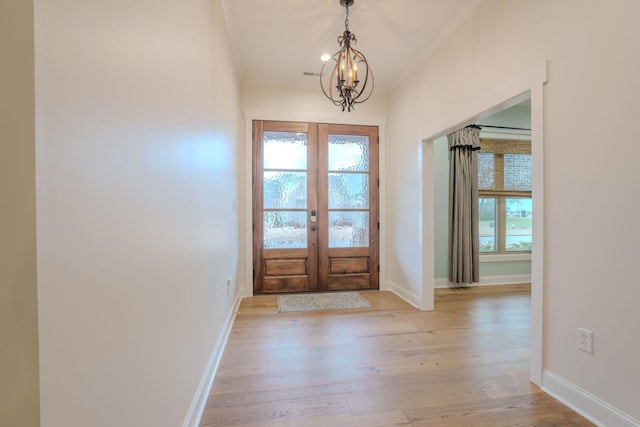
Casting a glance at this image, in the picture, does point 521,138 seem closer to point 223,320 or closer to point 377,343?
point 377,343

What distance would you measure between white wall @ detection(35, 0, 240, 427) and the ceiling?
1193mm

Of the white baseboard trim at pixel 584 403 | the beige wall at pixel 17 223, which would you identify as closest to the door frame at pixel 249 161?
the white baseboard trim at pixel 584 403

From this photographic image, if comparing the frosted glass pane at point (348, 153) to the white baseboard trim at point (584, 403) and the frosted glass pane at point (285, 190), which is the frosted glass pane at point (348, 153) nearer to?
the frosted glass pane at point (285, 190)

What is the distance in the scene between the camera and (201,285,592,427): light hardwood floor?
1466mm

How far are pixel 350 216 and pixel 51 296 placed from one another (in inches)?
138

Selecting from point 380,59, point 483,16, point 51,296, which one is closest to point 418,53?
point 380,59

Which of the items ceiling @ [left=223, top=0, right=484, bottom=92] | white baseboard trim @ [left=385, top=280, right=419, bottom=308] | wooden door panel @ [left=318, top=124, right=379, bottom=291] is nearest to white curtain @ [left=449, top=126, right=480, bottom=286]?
white baseboard trim @ [left=385, top=280, right=419, bottom=308]

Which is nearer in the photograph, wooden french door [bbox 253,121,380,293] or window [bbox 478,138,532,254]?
wooden french door [bbox 253,121,380,293]

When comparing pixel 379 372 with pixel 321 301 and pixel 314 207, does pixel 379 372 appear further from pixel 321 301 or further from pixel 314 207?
pixel 314 207

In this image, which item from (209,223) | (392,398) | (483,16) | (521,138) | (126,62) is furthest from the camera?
(521,138)

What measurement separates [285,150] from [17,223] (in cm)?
338

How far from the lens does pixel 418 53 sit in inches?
119

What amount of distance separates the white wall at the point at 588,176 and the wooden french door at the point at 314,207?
2100mm

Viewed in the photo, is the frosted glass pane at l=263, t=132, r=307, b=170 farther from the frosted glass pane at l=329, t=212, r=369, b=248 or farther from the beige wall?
the beige wall
